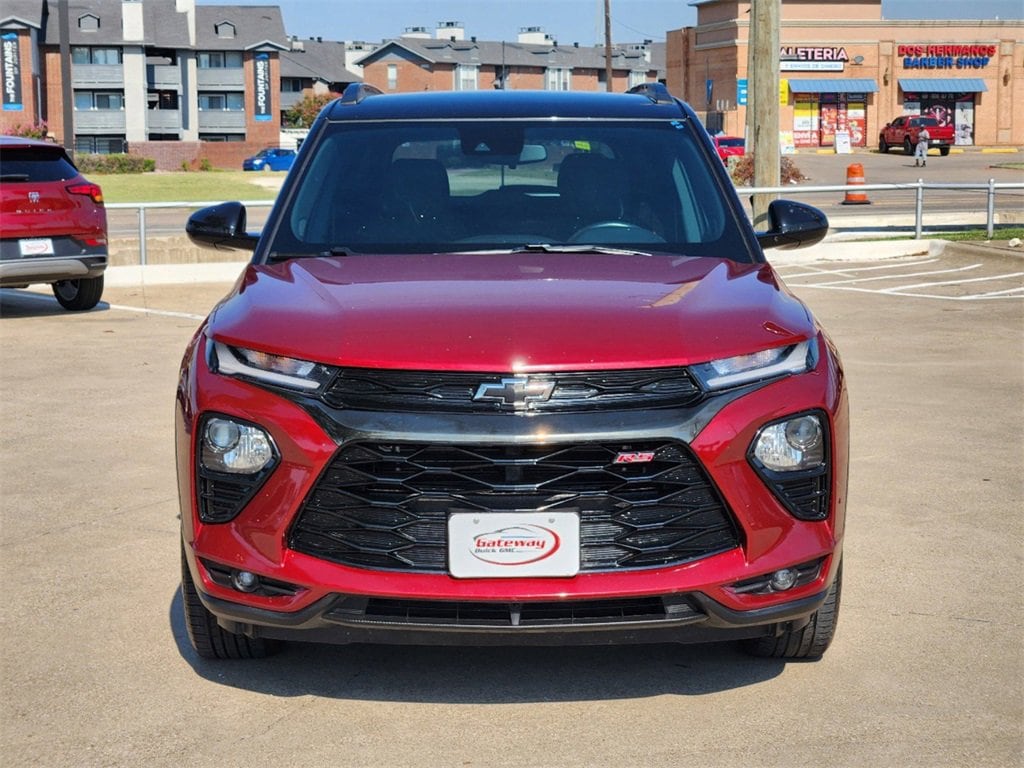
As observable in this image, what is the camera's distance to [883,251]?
19.3 meters

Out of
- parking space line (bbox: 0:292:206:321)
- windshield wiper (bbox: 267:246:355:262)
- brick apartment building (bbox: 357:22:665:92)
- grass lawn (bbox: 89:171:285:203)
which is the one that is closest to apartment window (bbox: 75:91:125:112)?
brick apartment building (bbox: 357:22:665:92)

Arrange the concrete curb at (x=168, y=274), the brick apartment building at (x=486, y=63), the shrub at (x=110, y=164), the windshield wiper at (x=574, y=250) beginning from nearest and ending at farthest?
the windshield wiper at (x=574, y=250) → the concrete curb at (x=168, y=274) → the shrub at (x=110, y=164) → the brick apartment building at (x=486, y=63)

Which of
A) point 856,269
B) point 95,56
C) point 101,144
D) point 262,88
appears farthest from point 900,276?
point 262,88

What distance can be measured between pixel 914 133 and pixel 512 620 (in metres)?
63.3

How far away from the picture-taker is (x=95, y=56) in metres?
90.1

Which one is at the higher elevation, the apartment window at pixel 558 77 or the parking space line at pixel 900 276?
the apartment window at pixel 558 77

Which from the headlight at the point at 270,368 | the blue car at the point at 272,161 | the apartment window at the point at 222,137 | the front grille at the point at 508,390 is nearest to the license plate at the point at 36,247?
the headlight at the point at 270,368

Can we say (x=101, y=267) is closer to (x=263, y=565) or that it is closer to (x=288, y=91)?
(x=263, y=565)

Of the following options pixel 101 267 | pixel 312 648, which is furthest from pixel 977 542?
pixel 101 267

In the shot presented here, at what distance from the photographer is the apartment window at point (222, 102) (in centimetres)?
9656

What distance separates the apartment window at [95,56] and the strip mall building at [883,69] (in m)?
36.9

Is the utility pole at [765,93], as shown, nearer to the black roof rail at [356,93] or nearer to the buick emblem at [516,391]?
the black roof rail at [356,93]

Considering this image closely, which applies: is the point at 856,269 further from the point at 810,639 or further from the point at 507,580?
the point at 507,580

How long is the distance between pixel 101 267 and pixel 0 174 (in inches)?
48.8
